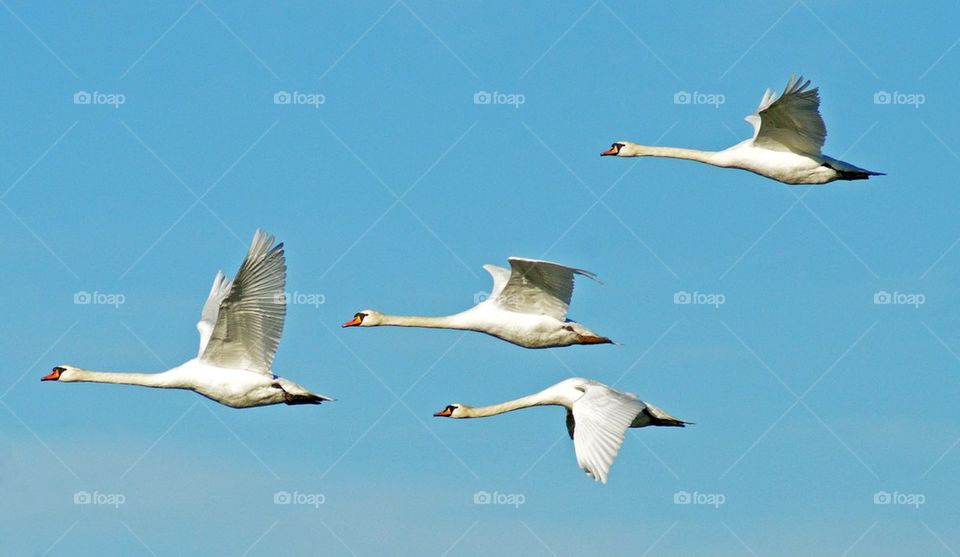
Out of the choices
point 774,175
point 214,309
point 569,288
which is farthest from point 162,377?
point 774,175

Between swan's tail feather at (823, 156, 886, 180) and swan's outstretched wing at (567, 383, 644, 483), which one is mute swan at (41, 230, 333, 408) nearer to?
swan's outstretched wing at (567, 383, 644, 483)

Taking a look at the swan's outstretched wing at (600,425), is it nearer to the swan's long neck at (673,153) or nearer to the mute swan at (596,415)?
the mute swan at (596,415)

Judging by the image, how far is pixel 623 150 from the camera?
44.4 meters

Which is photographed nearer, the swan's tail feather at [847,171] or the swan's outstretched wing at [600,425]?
the swan's outstretched wing at [600,425]

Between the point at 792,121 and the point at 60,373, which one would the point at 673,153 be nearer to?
the point at 792,121

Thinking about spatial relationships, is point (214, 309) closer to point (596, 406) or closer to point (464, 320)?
point (464, 320)

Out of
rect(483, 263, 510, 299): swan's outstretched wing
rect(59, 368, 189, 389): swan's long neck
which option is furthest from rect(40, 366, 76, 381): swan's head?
rect(483, 263, 510, 299): swan's outstretched wing

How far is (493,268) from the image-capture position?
4241cm

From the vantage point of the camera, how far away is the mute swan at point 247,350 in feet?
123

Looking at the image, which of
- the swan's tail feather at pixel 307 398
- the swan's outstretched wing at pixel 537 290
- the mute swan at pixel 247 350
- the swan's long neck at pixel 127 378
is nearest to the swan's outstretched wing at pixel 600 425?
the swan's outstretched wing at pixel 537 290

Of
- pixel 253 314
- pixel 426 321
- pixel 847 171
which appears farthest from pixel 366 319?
pixel 847 171

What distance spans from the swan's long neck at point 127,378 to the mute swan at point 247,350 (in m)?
0.02

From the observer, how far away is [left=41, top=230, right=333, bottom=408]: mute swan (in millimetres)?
37469

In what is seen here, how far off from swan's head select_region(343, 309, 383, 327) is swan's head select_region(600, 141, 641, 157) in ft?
19.3
